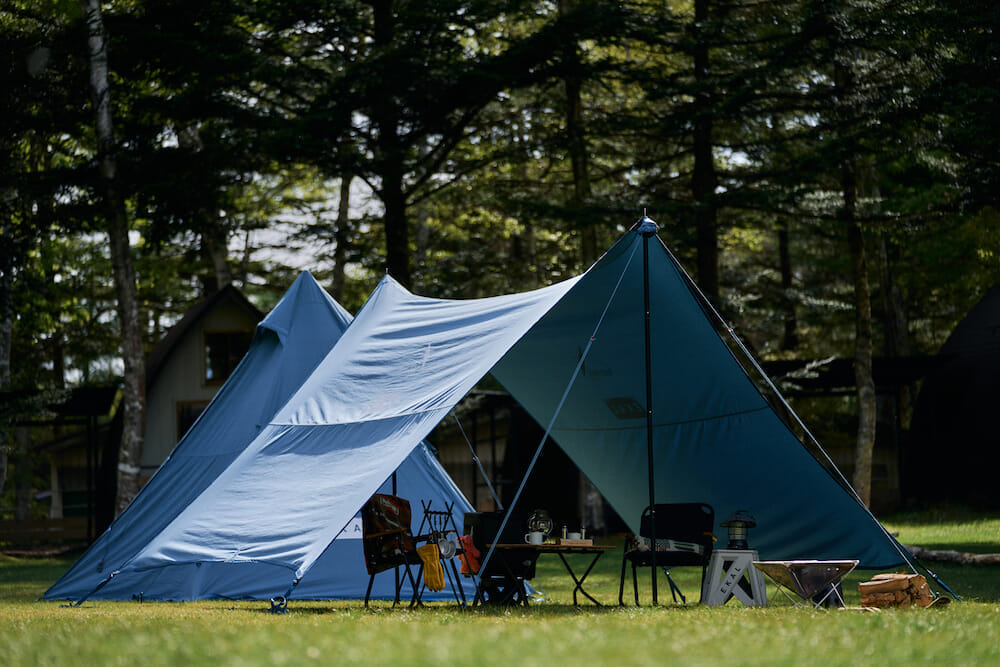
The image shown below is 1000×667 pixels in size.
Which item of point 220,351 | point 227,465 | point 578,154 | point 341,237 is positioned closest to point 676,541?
point 227,465

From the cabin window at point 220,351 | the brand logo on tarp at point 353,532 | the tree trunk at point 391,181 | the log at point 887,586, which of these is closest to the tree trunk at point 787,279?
the tree trunk at point 391,181

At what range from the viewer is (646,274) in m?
7.70

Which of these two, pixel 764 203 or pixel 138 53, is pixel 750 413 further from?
pixel 138 53

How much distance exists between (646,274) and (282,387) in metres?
3.88

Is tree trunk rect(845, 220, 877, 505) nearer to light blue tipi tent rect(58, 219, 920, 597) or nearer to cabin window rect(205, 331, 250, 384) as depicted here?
light blue tipi tent rect(58, 219, 920, 597)

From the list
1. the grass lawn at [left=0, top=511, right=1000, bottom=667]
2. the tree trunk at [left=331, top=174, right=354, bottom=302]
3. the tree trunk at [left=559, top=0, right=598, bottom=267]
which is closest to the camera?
the grass lawn at [left=0, top=511, right=1000, bottom=667]

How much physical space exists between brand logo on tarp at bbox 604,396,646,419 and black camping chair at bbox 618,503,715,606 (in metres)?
1.33

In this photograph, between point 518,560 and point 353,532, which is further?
point 353,532

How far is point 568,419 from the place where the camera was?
31.7 ft

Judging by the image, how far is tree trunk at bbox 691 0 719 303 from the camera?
634 inches

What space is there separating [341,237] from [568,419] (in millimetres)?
8544

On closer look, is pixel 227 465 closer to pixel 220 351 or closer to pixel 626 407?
pixel 626 407

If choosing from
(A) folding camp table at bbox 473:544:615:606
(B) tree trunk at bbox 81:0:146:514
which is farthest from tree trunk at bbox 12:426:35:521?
(A) folding camp table at bbox 473:544:615:606

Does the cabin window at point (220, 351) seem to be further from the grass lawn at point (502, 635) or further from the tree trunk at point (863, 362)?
the grass lawn at point (502, 635)
